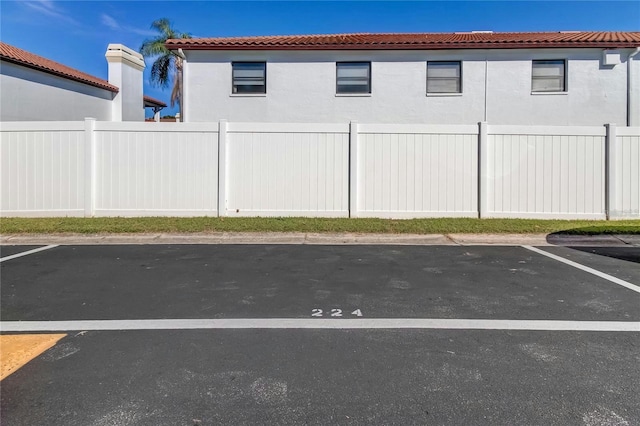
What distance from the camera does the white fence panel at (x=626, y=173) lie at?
36.4 ft

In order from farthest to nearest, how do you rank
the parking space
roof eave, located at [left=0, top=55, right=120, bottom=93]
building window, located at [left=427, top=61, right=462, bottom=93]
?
building window, located at [left=427, top=61, right=462, bottom=93]
roof eave, located at [left=0, top=55, right=120, bottom=93]
the parking space

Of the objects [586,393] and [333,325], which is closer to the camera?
[586,393]

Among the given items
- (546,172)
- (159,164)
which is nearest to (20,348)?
(159,164)

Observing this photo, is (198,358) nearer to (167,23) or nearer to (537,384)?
(537,384)

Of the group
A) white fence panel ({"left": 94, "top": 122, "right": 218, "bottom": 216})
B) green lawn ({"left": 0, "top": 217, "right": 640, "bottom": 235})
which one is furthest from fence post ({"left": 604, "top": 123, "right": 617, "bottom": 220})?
white fence panel ({"left": 94, "top": 122, "right": 218, "bottom": 216})

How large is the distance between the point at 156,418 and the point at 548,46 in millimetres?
17427

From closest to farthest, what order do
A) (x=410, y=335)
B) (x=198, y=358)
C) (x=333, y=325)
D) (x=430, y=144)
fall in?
(x=198, y=358)
(x=410, y=335)
(x=333, y=325)
(x=430, y=144)

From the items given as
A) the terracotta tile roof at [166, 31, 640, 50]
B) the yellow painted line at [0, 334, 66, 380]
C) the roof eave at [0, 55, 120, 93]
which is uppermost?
the terracotta tile roof at [166, 31, 640, 50]

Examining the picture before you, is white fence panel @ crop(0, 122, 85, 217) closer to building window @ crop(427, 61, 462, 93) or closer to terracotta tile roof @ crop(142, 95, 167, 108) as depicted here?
building window @ crop(427, 61, 462, 93)

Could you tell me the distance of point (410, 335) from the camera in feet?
13.4

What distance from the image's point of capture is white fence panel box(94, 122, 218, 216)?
36.6ft

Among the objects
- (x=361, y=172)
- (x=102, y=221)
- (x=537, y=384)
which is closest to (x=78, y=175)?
(x=102, y=221)

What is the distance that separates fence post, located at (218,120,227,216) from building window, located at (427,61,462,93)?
28.2 feet

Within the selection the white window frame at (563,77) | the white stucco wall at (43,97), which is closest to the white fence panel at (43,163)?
the white stucco wall at (43,97)
